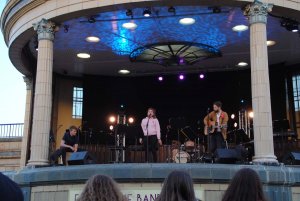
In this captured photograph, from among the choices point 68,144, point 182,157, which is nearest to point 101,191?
point 68,144

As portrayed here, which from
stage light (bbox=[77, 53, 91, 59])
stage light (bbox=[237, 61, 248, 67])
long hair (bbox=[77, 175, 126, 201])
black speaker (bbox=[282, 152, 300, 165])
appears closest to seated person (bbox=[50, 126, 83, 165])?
stage light (bbox=[77, 53, 91, 59])

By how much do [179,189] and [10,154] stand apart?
24.4 m

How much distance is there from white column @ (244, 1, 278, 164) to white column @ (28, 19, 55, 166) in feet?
21.5

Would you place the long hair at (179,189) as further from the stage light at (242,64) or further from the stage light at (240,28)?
the stage light at (242,64)

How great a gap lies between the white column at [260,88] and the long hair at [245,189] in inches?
385

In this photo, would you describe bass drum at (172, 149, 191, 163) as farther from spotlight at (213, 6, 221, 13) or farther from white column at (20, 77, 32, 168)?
white column at (20, 77, 32, 168)

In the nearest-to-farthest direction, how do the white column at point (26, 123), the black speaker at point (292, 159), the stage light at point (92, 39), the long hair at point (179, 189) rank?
1. the long hair at point (179, 189)
2. the black speaker at point (292, 159)
3. the stage light at point (92, 39)
4. the white column at point (26, 123)

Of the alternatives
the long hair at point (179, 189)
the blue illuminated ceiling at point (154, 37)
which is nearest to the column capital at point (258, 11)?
the blue illuminated ceiling at point (154, 37)

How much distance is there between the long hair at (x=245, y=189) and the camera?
3756 millimetres

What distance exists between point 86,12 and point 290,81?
444 inches

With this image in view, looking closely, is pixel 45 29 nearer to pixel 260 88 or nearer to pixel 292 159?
pixel 260 88

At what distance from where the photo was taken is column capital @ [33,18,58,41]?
51.5ft

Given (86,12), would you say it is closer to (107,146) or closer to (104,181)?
(107,146)

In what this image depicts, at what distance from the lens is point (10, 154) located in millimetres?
26875
